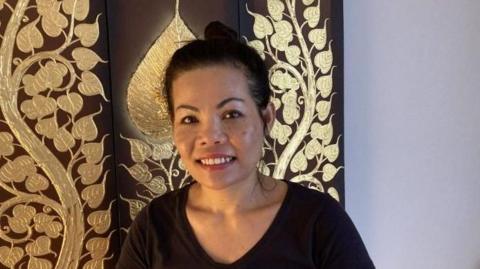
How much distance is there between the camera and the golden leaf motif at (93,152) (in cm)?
133

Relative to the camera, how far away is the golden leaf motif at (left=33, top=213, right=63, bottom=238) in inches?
51.9

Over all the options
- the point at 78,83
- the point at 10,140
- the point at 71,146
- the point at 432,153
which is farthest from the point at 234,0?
the point at 432,153

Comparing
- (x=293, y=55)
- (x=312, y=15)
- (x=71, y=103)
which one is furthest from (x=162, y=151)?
(x=312, y=15)

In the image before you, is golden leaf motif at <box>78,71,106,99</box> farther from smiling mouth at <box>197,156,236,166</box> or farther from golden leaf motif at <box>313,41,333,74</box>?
golden leaf motif at <box>313,41,333,74</box>

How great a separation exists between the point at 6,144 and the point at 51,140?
108 millimetres

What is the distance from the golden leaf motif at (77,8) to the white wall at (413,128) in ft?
2.48

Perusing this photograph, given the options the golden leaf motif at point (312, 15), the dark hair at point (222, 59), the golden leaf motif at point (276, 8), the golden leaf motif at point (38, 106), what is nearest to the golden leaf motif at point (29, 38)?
the golden leaf motif at point (38, 106)

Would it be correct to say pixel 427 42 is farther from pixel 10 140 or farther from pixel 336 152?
pixel 10 140

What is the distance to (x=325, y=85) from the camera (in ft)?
4.92

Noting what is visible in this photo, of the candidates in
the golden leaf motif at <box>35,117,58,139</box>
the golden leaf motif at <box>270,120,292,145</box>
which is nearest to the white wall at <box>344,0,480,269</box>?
the golden leaf motif at <box>270,120,292,145</box>

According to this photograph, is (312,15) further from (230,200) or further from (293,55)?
(230,200)

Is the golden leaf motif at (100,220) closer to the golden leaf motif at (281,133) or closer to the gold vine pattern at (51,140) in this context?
the gold vine pattern at (51,140)

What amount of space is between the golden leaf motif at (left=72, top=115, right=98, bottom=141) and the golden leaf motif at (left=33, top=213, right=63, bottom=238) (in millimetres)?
230

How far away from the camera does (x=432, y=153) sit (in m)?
1.64
